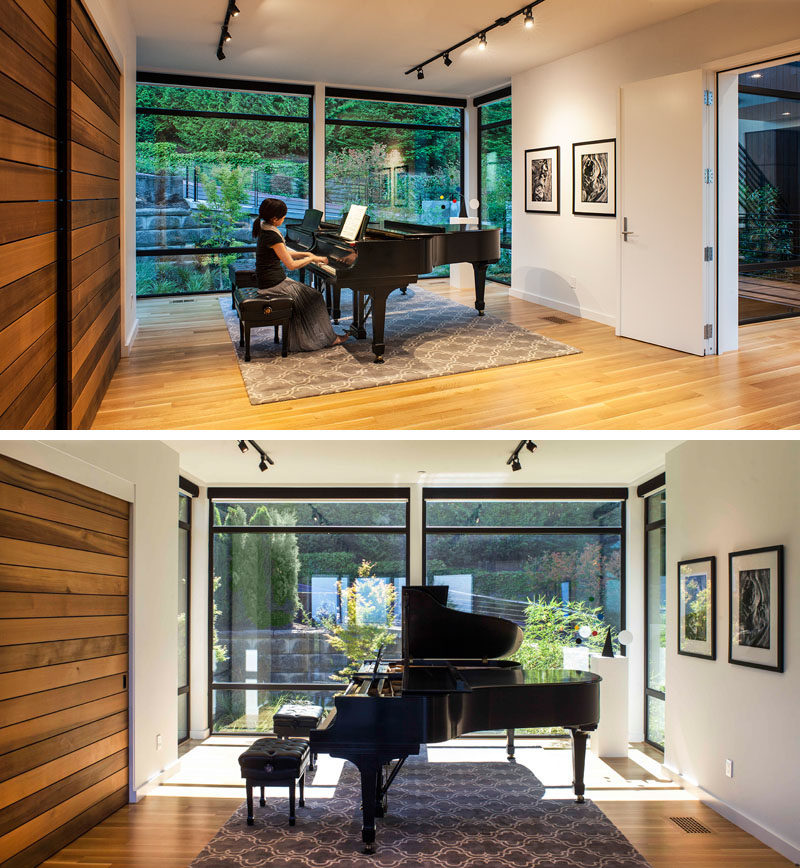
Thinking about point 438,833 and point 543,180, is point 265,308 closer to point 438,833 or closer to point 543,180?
point 438,833

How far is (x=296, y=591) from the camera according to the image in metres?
9.15

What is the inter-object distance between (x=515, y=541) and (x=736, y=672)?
399 centimetres

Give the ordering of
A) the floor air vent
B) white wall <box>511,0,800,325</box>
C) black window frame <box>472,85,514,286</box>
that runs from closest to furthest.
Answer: the floor air vent < white wall <box>511,0,800,325</box> < black window frame <box>472,85,514,286</box>

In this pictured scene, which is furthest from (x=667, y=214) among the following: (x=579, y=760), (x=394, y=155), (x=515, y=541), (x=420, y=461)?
(x=394, y=155)

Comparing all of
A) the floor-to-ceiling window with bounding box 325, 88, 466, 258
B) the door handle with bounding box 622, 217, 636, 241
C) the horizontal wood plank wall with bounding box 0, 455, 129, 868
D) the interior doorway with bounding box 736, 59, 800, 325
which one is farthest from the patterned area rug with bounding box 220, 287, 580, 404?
the floor-to-ceiling window with bounding box 325, 88, 466, 258

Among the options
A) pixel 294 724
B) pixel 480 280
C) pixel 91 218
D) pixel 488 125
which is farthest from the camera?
pixel 488 125

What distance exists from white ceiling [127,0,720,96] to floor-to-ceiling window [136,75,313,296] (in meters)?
0.52

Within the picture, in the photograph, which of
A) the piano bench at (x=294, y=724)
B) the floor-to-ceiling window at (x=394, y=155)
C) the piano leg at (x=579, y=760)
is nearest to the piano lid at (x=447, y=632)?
the piano leg at (x=579, y=760)

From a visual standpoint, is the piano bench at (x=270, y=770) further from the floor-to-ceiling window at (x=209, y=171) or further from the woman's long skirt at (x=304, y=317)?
the floor-to-ceiling window at (x=209, y=171)

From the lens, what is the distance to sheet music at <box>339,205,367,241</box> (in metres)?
6.73

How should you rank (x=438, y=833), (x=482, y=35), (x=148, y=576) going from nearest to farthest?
(x=438, y=833) → (x=148, y=576) → (x=482, y=35)

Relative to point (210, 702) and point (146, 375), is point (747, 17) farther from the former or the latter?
point (210, 702)

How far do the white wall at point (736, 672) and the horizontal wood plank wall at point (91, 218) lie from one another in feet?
12.8

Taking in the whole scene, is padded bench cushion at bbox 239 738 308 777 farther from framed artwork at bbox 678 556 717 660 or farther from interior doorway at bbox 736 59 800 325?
interior doorway at bbox 736 59 800 325
